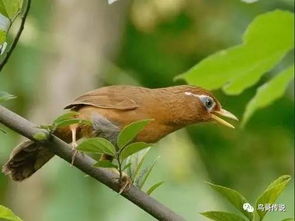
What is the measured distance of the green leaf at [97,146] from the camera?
1818mm

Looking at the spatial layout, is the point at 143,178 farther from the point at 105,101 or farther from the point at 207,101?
the point at 207,101

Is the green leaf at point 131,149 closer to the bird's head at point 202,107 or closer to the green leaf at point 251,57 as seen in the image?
the green leaf at point 251,57

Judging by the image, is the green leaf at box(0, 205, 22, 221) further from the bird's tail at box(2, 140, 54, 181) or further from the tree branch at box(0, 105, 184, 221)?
the bird's tail at box(2, 140, 54, 181)

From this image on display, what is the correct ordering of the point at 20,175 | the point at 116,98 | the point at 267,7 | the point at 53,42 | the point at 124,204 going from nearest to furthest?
1. the point at 20,175
2. the point at 116,98
3. the point at 124,204
4. the point at 267,7
5. the point at 53,42

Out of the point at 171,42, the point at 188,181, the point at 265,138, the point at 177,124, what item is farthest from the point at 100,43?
the point at 177,124

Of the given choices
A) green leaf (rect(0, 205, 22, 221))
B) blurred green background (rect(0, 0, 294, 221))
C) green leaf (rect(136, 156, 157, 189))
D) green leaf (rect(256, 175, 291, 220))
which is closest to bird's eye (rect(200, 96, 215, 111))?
green leaf (rect(136, 156, 157, 189))

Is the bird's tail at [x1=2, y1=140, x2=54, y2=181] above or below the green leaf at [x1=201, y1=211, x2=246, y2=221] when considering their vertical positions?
below

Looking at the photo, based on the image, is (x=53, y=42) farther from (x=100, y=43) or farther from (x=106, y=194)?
(x=106, y=194)

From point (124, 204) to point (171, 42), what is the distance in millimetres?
1787

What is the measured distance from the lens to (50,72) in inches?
216

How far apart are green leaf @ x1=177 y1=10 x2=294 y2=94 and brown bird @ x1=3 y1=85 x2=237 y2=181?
0.85 metres

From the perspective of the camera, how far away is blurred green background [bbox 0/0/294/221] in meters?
4.91

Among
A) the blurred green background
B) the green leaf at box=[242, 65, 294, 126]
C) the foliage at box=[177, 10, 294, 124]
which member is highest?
the foliage at box=[177, 10, 294, 124]

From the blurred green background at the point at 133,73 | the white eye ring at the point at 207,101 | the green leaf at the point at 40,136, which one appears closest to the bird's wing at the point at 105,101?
the white eye ring at the point at 207,101
